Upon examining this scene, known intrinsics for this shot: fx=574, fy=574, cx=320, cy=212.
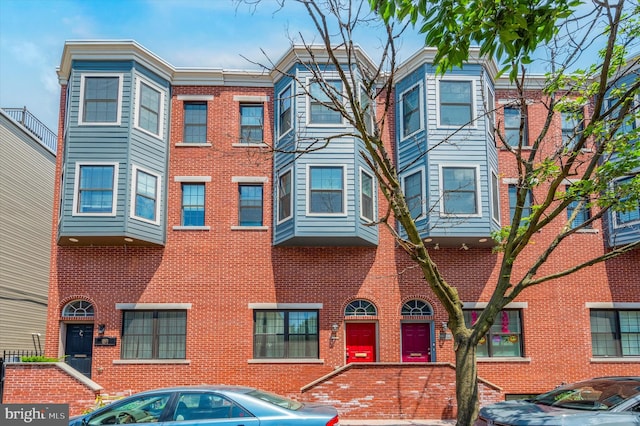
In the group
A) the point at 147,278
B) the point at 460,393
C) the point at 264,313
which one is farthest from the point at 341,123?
the point at 460,393

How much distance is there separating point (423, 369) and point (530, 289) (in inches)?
213

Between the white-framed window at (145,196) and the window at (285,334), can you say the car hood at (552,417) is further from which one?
the white-framed window at (145,196)

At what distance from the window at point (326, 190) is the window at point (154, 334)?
5.29m

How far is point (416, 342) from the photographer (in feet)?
58.3

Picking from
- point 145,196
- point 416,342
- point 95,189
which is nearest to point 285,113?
point 145,196

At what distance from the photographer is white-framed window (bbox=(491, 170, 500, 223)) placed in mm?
17652

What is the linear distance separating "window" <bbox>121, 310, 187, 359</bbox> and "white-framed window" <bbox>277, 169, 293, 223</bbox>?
169 inches

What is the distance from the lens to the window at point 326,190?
676 inches

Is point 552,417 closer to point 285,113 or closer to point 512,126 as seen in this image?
point 285,113

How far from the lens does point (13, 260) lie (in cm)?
2161

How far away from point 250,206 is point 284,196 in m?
1.27

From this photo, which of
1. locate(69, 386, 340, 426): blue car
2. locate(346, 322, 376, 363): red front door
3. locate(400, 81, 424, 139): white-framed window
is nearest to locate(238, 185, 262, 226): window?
locate(346, 322, 376, 363): red front door

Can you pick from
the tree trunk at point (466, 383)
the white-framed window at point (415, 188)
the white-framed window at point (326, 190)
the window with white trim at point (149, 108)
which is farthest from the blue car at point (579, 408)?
the window with white trim at point (149, 108)

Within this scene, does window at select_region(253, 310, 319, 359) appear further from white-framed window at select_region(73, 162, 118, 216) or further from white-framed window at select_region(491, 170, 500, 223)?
white-framed window at select_region(491, 170, 500, 223)
